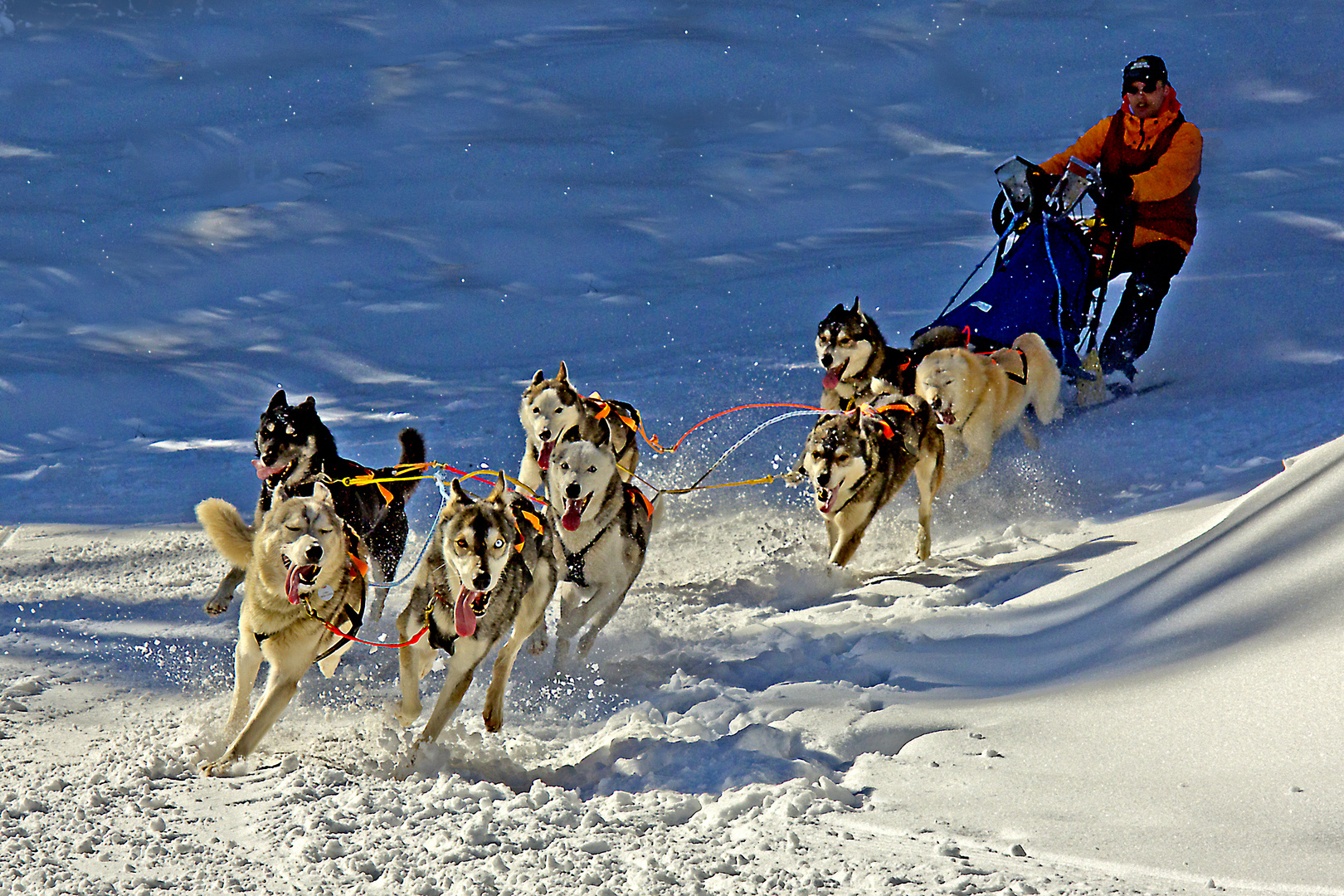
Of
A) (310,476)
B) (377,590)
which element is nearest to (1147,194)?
(377,590)

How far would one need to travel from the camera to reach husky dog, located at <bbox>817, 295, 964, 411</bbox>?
5582 millimetres

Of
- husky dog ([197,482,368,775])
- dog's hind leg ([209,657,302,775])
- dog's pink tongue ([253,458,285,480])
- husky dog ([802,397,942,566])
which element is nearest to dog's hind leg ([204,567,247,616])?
dog's pink tongue ([253,458,285,480])

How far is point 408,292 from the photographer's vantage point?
10.2m

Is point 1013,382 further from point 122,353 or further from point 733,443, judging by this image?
point 122,353

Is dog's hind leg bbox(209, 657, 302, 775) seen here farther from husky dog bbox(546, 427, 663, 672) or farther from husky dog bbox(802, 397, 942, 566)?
husky dog bbox(802, 397, 942, 566)

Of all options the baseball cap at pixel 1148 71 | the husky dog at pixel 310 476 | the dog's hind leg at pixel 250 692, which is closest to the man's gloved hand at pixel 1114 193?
the baseball cap at pixel 1148 71

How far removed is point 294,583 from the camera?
3223mm

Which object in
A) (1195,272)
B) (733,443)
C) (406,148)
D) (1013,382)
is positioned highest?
(406,148)

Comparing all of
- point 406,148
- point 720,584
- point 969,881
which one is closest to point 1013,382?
→ point 720,584

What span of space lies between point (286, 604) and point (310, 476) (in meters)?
1.08

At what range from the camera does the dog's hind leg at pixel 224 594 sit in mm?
4484

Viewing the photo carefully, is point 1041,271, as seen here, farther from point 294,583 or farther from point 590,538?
point 294,583

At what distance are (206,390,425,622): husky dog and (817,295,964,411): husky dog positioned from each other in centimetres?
219

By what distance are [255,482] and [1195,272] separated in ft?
23.1
